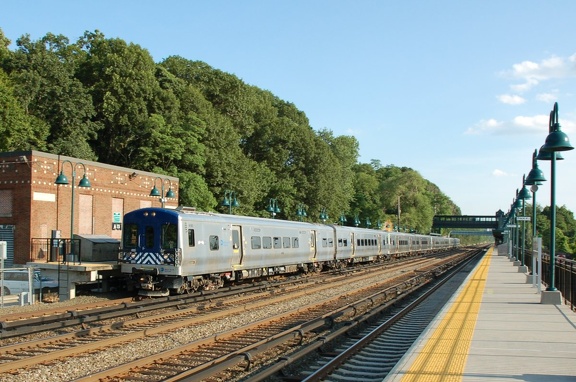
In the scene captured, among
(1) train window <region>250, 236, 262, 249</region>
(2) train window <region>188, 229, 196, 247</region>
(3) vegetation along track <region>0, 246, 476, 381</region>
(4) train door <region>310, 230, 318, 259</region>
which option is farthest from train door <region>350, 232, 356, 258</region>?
(3) vegetation along track <region>0, 246, 476, 381</region>

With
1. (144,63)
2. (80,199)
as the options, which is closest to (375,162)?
(144,63)

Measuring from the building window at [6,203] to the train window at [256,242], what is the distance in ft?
34.3

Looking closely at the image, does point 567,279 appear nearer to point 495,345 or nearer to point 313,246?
point 495,345

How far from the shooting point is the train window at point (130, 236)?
19.9 metres

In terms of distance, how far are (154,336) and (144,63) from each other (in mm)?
39882

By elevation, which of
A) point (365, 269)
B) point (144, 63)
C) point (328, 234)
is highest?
point (144, 63)

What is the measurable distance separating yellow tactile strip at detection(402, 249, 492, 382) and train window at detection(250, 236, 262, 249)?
10.4 metres

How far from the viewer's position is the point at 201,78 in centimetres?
5969

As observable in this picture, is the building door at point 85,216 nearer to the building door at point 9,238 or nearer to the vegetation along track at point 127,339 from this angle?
the building door at point 9,238

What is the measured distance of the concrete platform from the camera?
7.58m

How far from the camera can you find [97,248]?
22922 millimetres

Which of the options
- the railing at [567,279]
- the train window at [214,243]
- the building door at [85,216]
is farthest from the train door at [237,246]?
the railing at [567,279]

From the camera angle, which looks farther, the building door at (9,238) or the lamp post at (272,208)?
the lamp post at (272,208)

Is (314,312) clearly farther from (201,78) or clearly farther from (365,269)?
(201,78)
